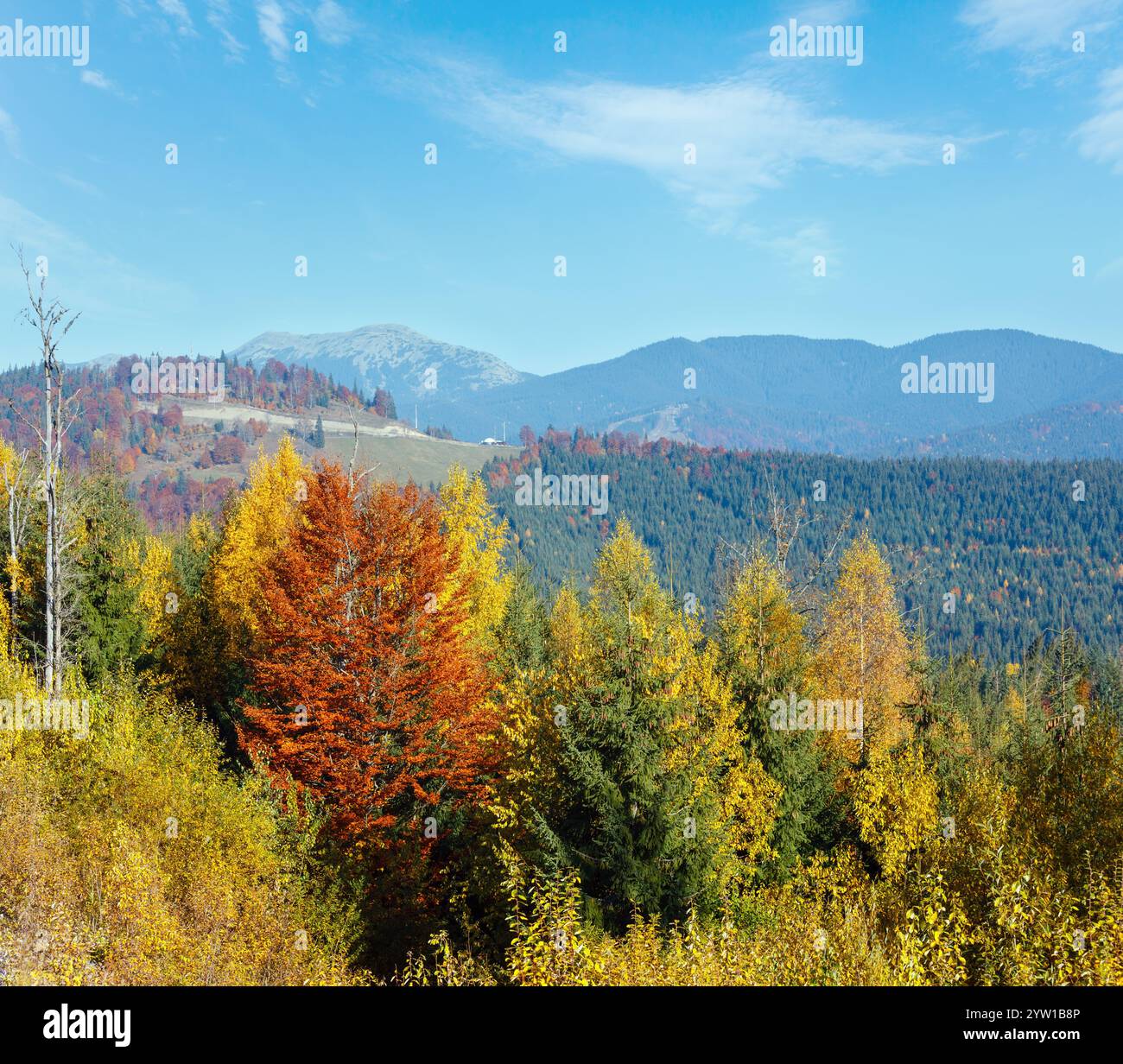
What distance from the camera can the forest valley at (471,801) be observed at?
517 inches

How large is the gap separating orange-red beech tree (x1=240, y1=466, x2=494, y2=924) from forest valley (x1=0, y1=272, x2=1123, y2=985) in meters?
0.11

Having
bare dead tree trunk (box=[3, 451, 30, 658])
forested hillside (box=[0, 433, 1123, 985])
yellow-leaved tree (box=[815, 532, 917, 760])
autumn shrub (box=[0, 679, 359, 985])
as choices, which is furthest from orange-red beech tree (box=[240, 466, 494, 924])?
yellow-leaved tree (box=[815, 532, 917, 760])

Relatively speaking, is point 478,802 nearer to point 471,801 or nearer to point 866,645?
point 471,801

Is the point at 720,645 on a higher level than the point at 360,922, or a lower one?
higher

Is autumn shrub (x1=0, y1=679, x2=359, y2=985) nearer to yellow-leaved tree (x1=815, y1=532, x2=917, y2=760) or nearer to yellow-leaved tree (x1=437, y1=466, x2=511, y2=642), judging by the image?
yellow-leaved tree (x1=437, y1=466, x2=511, y2=642)

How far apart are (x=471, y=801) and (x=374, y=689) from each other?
4.41 meters

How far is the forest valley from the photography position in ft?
43.1

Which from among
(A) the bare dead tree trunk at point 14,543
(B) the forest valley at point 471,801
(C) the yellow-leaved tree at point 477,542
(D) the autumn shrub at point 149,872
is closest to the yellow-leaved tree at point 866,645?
(B) the forest valley at point 471,801

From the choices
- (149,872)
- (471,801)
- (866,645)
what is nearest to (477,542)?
(471,801)

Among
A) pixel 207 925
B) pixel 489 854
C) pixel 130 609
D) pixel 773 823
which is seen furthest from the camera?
pixel 130 609

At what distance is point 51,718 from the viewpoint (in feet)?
67.4

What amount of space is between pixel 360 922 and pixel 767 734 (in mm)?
13266
